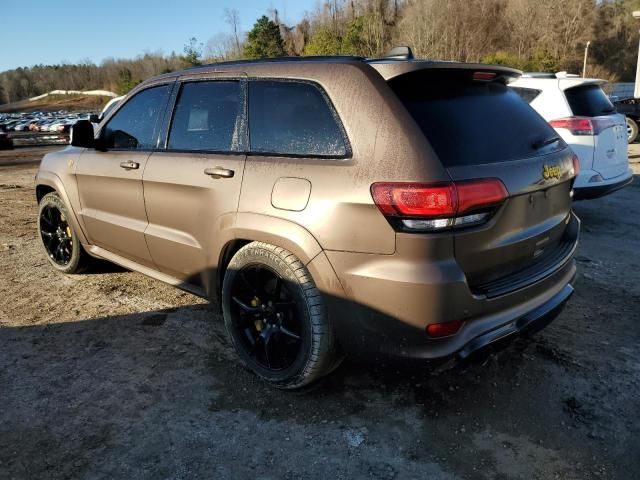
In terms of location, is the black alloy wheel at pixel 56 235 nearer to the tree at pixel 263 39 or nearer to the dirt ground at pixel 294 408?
the dirt ground at pixel 294 408

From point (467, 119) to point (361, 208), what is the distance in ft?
2.36

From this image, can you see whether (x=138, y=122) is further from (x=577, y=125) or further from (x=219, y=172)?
(x=577, y=125)

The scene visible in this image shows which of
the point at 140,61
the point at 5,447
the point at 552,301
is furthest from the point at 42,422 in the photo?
the point at 140,61

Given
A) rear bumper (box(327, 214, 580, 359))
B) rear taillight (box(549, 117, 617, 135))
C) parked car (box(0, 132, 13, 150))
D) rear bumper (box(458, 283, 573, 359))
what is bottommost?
parked car (box(0, 132, 13, 150))

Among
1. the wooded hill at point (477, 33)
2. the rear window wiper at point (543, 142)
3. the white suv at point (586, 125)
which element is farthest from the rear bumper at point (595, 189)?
the wooded hill at point (477, 33)

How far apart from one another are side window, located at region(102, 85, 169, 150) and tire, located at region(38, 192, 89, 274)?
96 cm

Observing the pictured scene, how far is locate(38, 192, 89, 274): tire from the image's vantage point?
14.9 feet

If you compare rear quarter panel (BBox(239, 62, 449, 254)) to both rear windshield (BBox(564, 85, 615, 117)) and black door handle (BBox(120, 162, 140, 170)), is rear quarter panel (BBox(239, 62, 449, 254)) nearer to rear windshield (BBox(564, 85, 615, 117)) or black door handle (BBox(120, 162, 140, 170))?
black door handle (BBox(120, 162, 140, 170))

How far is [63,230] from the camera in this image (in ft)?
15.5

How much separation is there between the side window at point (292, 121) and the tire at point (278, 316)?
0.54 m

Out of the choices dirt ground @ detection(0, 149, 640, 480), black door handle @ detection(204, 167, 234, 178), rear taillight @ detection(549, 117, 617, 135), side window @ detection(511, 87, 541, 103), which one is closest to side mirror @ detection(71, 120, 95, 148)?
dirt ground @ detection(0, 149, 640, 480)

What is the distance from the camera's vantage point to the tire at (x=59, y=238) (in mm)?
4543

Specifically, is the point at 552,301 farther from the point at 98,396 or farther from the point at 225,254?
the point at 98,396

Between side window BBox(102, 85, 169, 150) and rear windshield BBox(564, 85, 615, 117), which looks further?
rear windshield BBox(564, 85, 615, 117)
